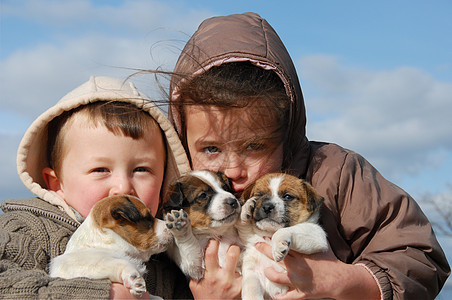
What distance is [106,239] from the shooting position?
363cm

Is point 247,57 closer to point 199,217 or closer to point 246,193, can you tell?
point 246,193

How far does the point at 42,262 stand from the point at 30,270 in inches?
12.8

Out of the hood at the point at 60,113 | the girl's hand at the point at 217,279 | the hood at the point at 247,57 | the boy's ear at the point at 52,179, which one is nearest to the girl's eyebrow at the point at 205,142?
the hood at the point at 60,113

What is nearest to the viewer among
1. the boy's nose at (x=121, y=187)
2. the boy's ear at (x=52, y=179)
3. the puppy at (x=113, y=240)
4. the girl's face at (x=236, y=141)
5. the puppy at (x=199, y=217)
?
the puppy at (x=113, y=240)

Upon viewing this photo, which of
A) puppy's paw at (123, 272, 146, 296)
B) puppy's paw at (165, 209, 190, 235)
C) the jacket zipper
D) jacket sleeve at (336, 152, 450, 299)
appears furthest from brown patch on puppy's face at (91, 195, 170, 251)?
jacket sleeve at (336, 152, 450, 299)

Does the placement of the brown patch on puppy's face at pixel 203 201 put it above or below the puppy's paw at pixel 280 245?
above

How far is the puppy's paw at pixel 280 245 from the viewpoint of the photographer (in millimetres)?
3561

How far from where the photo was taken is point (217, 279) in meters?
3.99

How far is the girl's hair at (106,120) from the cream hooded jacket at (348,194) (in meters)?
0.43

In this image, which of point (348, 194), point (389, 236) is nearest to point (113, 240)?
point (348, 194)

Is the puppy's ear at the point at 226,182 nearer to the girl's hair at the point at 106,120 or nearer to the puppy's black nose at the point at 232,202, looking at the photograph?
the puppy's black nose at the point at 232,202

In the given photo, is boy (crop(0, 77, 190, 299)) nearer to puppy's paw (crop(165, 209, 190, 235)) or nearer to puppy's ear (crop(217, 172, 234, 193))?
puppy's ear (crop(217, 172, 234, 193))

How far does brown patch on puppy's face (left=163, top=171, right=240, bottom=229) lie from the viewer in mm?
3867

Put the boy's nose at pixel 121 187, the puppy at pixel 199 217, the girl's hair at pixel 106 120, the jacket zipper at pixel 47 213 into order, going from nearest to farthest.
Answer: the puppy at pixel 199 217
the boy's nose at pixel 121 187
the jacket zipper at pixel 47 213
the girl's hair at pixel 106 120
